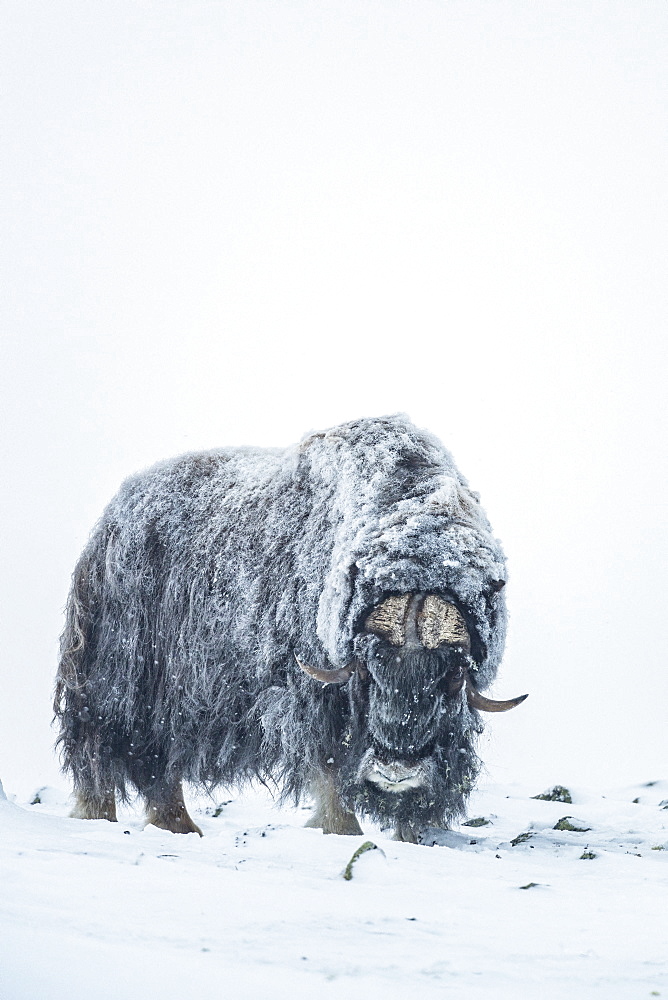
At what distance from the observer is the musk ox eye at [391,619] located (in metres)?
3.44

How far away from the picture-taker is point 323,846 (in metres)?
A: 2.77

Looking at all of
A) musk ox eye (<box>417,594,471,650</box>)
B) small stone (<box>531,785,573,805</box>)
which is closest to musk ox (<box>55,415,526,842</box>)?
musk ox eye (<box>417,594,471,650</box>)

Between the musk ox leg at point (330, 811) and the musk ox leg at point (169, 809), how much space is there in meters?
0.80

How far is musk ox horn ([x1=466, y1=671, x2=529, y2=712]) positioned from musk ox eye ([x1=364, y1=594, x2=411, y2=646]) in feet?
1.16

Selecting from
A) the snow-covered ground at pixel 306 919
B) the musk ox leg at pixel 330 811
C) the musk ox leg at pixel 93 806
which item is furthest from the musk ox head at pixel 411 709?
the musk ox leg at pixel 93 806

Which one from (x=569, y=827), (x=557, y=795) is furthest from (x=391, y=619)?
(x=557, y=795)

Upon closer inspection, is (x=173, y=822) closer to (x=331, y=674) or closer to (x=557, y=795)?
(x=331, y=674)

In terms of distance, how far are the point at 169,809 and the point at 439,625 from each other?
1805mm

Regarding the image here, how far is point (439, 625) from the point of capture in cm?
343

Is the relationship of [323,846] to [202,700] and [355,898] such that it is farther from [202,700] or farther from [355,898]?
[202,700]

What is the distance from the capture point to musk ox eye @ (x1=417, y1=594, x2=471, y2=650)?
11.2ft

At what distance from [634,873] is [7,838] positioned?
1724 millimetres

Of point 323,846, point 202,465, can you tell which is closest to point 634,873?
point 323,846

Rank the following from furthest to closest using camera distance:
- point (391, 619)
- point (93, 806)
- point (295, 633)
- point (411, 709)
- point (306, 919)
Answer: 1. point (93, 806)
2. point (295, 633)
3. point (391, 619)
4. point (411, 709)
5. point (306, 919)
